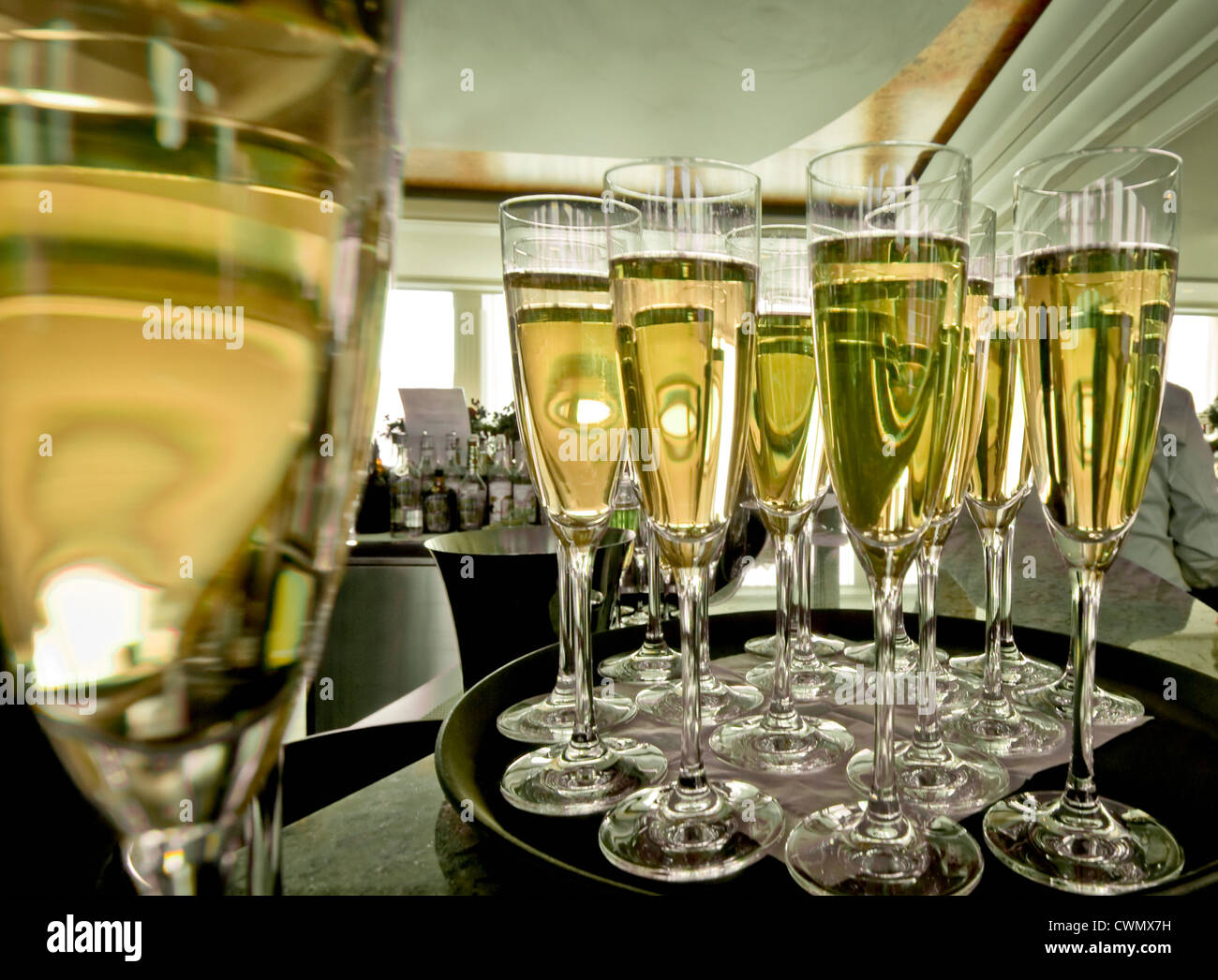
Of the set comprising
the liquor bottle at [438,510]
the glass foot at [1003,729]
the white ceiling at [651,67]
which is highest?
the white ceiling at [651,67]

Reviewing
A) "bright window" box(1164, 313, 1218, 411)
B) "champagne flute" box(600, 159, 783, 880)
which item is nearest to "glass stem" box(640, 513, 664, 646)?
"champagne flute" box(600, 159, 783, 880)

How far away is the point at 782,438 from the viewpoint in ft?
Result: 2.49

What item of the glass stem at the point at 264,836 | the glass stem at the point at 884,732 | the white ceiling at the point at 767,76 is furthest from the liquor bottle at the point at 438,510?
the glass stem at the point at 264,836

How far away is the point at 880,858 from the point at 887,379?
0.30 meters

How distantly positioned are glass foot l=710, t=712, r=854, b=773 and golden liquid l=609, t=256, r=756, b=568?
9.1 inches

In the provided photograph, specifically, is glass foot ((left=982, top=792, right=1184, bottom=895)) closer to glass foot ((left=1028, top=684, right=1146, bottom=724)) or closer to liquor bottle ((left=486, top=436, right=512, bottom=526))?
glass foot ((left=1028, top=684, right=1146, bottom=724))

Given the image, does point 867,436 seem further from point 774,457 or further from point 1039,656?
point 1039,656

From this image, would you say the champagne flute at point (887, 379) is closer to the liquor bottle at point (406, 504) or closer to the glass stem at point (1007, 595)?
the glass stem at point (1007, 595)

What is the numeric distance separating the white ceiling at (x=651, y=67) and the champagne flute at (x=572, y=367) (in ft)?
8.98

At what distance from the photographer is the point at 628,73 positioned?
4184 mm

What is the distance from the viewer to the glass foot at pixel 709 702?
31.5 inches
